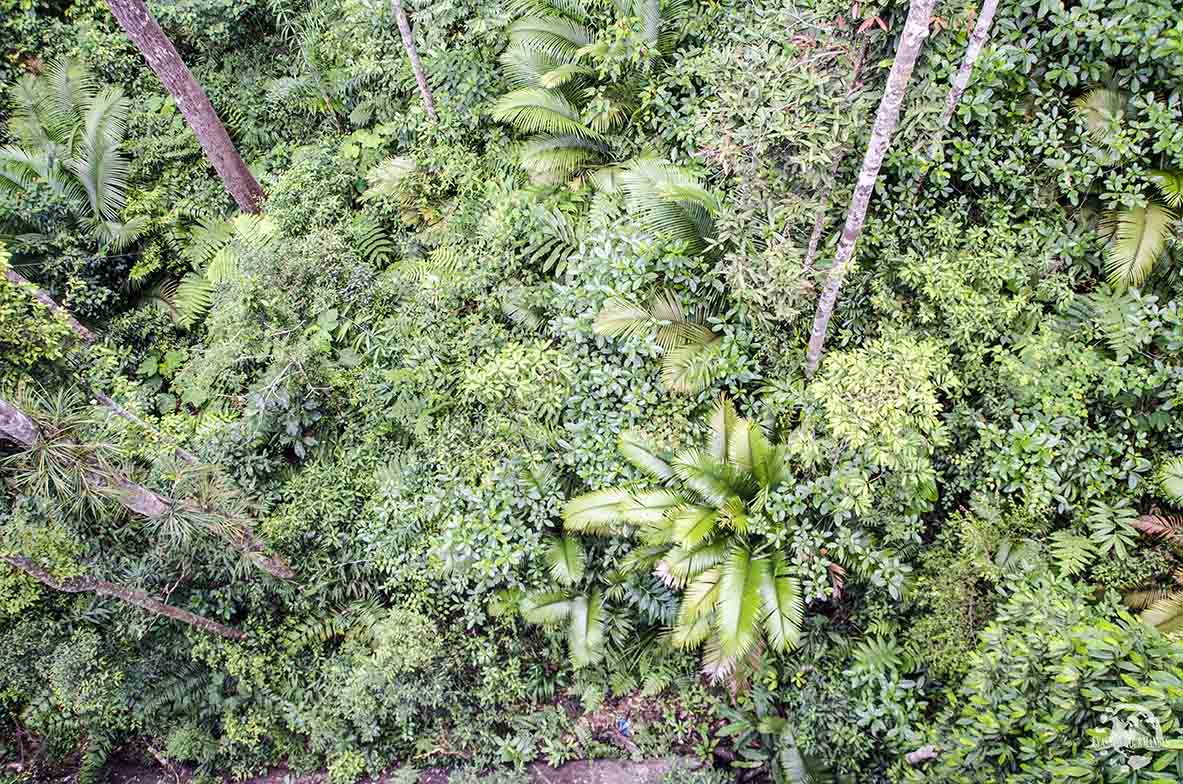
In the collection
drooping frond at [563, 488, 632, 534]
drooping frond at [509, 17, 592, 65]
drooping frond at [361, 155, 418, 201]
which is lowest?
drooping frond at [563, 488, 632, 534]

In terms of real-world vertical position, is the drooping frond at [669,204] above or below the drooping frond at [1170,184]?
above

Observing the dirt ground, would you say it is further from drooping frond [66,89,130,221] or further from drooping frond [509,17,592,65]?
drooping frond [66,89,130,221]

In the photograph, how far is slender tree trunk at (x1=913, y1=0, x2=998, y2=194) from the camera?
17.5 feet

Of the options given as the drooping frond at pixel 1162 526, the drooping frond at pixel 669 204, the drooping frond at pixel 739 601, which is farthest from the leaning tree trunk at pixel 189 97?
the drooping frond at pixel 1162 526

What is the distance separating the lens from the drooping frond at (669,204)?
6.34 meters

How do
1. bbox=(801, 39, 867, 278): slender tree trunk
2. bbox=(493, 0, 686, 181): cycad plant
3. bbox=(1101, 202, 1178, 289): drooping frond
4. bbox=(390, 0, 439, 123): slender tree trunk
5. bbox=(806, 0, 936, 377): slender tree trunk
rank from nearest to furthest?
bbox=(806, 0, 936, 377): slender tree trunk, bbox=(801, 39, 867, 278): slender tree trunk, bbox=(1101, 202, 1178, 289): drooping frond, bbox=(493, 0, 686, 181): cycad plant, bbox=(390, 0, 439, 123): slender tree trunk

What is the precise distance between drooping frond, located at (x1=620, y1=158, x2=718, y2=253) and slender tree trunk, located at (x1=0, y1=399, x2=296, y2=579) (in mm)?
5351

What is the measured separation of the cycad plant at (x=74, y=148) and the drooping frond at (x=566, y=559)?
8263mm

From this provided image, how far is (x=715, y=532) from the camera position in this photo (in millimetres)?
5867

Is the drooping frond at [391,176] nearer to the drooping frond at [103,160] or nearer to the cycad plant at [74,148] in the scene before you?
the cycad plant at [74,148]

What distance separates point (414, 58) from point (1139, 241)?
318 inches

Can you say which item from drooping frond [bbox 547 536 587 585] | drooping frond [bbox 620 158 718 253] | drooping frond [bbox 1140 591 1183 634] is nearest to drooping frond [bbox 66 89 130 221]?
drooping frond [bbox 620 158 718 253]

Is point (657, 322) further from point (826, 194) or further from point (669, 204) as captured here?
point (826, 194)

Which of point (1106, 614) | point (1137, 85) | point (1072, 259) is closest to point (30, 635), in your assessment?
point (1106, 614)
